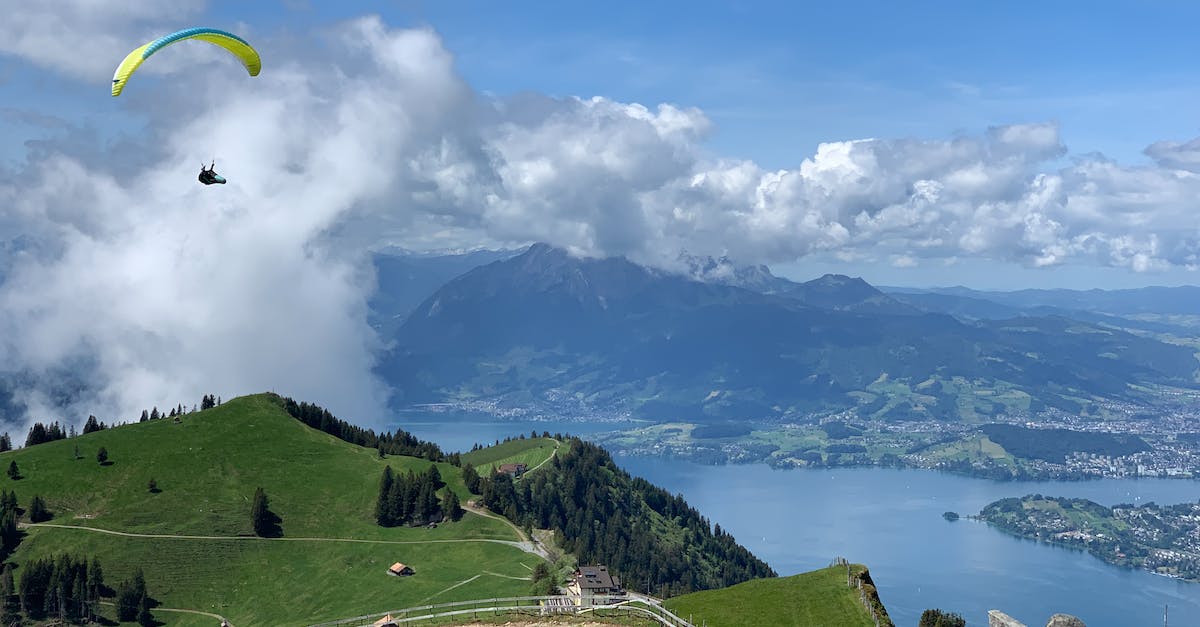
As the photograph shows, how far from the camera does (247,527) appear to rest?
142500 mm

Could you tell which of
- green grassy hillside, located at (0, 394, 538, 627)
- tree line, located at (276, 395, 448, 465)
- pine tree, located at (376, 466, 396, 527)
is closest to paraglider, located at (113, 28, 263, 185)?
green grassy hillside, located at (0, 394, 538, 627)

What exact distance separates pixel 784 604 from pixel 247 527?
10570 cm

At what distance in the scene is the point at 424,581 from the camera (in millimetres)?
124688

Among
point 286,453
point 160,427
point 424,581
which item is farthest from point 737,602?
point 160,427

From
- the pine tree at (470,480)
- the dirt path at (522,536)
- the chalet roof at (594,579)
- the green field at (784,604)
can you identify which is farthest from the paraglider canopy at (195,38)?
the pine tree at (470,480)

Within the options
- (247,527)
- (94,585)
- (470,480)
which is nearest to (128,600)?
(94,585)

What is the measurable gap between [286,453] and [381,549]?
128 ft

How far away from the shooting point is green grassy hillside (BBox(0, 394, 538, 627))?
406ft

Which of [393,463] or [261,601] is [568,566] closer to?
[261,601]

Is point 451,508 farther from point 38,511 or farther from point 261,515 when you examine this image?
point 38,511

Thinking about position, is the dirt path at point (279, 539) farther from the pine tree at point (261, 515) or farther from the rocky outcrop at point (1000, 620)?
the rocky outcrop at point (1000, 620)

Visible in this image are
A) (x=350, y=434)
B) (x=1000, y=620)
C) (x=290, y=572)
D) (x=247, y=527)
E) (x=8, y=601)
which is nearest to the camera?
(x=1000, y=620)

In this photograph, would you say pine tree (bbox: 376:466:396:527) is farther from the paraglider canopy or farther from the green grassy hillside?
the paraglider canopy

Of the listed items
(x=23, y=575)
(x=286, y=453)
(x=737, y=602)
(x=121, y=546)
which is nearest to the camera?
(x=737, y=602)
